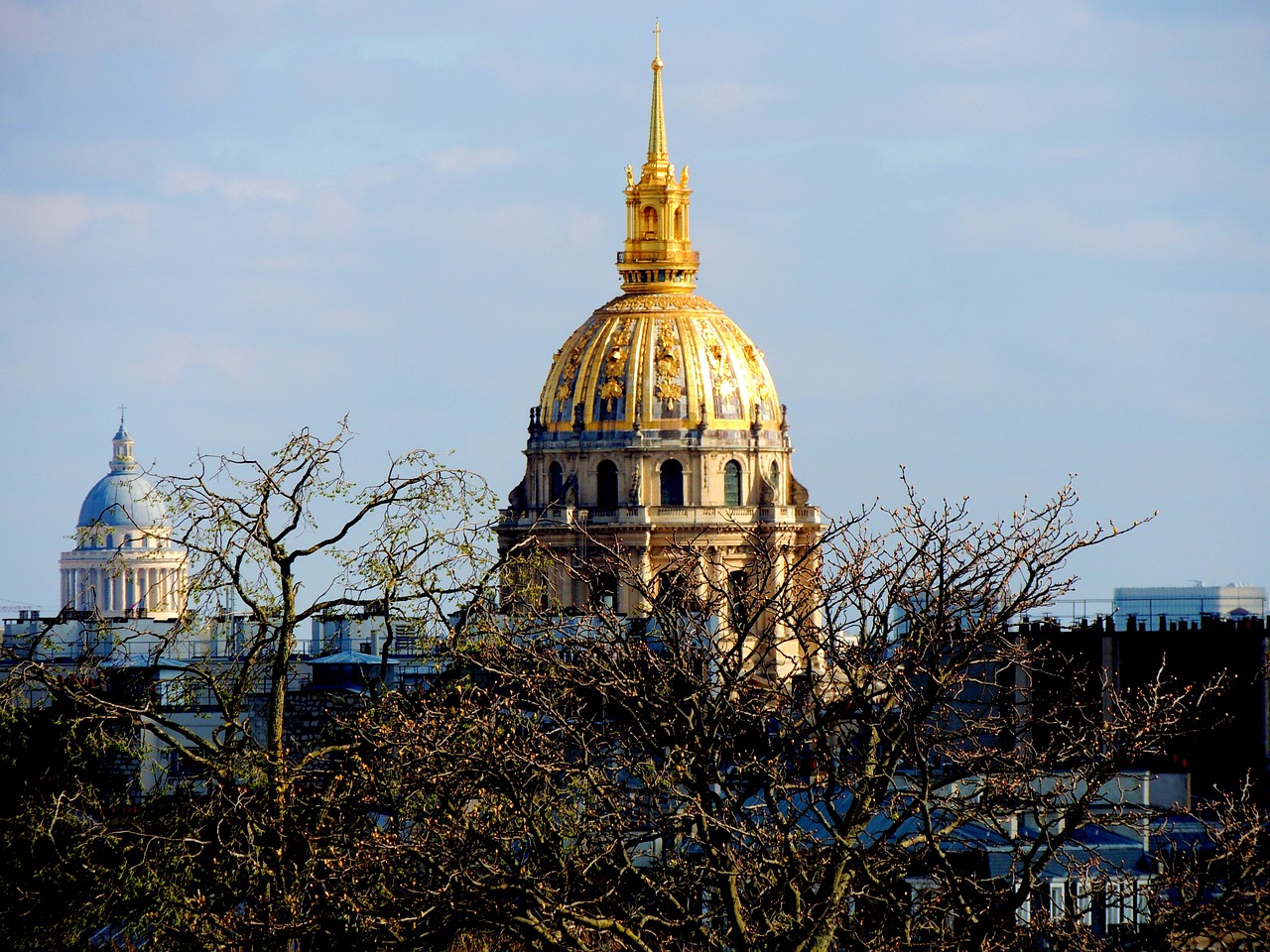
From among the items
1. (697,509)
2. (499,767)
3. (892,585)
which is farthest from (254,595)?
(697,509)

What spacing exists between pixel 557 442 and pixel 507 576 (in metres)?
125

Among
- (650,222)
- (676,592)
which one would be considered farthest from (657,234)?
(676,592)

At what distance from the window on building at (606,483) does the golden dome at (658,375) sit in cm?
219

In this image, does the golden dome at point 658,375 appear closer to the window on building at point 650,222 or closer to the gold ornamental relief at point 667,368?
the gold ornamental relief at point 667,368

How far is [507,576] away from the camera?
35.7 meters

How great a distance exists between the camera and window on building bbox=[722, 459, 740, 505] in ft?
526

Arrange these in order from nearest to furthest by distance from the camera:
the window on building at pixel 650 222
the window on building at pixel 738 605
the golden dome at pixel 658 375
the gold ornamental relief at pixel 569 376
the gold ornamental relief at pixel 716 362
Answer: the window on building at pixel 738 605, the golden dome at pixel 658 375, the gold ornamental relief at pixel 716 362, the gold ornamental relief at pixel 569 376, the window on building at pixel 650 222

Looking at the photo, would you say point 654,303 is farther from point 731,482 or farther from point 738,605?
point 738,605

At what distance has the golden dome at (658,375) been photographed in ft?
525

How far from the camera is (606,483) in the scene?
524 feet

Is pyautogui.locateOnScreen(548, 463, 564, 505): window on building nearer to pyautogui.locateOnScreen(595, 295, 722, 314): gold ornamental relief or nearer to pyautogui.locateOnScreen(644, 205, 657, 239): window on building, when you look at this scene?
pyautogui.locateOnScreen(595, 295, 722, 314): gold ornamental relief

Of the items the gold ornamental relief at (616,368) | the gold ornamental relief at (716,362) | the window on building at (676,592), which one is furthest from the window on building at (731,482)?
the window on building at (676,592)

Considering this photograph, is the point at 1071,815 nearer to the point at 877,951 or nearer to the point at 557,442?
the point at 877,951

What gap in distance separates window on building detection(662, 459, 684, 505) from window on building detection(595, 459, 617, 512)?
2.85 meters
